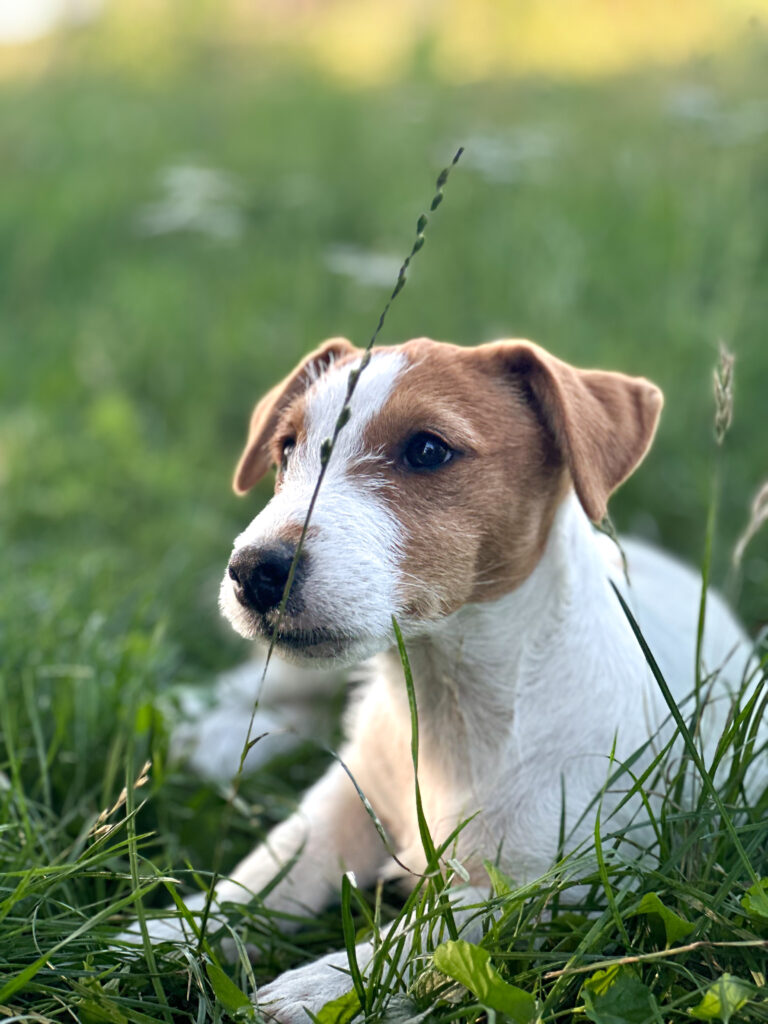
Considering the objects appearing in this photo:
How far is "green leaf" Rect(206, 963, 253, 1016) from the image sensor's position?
6.91 ft

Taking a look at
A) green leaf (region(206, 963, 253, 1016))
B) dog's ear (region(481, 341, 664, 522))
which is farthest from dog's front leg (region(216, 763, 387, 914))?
dog's ear (region(481, 341, 664, 522))

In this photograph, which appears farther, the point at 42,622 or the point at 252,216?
the point at 252,216

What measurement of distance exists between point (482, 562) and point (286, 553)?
633 millimetres

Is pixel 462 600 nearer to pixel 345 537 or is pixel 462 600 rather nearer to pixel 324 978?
pixel 345 537

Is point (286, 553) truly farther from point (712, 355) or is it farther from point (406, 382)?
point (712, 355)

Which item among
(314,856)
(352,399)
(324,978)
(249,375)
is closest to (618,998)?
(324,978)

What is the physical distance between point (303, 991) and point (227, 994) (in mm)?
252

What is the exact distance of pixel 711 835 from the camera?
224cm

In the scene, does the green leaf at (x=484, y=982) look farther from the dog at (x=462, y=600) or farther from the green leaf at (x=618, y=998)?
the dog at (x=462, y=600)

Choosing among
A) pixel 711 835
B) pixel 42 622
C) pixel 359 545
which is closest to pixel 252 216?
pixel 42 622

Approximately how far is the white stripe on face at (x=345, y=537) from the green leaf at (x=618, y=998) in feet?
2.77

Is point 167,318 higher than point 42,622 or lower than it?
higher

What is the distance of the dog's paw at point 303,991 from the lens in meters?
2.24

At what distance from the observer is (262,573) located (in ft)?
7.42
